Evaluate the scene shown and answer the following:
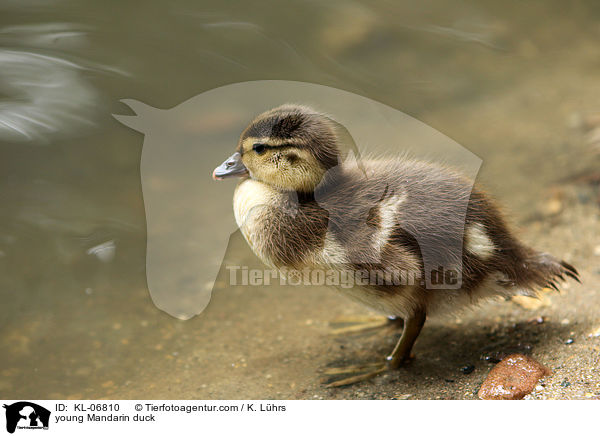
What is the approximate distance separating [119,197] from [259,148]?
0.85 m

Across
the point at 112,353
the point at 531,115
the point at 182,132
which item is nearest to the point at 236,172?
the point at 182,132

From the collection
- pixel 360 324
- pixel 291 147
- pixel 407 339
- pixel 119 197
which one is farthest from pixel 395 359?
pixel 119 197

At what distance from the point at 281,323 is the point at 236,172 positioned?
736 millimetres

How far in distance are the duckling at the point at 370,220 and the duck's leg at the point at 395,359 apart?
16 millimetres

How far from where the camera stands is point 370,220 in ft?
6.06

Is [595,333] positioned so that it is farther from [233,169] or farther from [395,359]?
[233,169]

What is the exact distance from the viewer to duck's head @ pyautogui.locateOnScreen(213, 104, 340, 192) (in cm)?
185

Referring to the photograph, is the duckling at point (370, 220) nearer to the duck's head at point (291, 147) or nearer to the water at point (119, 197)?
the duck's head at point (291, 147)

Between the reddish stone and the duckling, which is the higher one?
the duckling

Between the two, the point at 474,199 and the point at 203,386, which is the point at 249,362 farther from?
the point at 474,199

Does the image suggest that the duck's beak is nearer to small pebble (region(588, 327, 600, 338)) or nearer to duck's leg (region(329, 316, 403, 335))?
duck's leg (region(329, 316, 403, 335))
